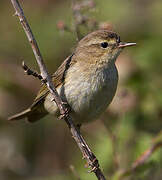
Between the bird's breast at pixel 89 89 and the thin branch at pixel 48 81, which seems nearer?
the thin branch at pixel 48 81

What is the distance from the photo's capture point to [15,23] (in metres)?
7.44

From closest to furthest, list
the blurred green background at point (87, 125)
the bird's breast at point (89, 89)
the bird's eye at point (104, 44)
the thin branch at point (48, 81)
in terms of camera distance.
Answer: the thin branch at point (48, 81), the bird's breast at point (89, 89), the bird's eye at point (104, 44), the blurred green background at point (87, 125)

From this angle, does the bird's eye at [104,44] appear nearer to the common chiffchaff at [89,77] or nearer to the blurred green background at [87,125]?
the common chiffchaff at [89,77]

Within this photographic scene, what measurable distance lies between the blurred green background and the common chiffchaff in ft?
0.86

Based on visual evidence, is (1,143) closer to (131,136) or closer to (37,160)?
(37,160)

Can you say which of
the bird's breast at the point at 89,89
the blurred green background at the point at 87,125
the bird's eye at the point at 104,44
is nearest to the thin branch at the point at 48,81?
the bird's breast at the point at 89,89

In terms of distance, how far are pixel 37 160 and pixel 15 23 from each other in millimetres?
2186

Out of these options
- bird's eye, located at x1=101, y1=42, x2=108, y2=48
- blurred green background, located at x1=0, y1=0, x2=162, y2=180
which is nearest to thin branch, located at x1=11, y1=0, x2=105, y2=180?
blurred green background, located at x1=0, y1=0, x2=162, y2=180

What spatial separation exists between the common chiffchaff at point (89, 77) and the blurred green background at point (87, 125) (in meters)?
0.26

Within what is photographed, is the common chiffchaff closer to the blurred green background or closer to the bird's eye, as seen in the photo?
the bird's eye

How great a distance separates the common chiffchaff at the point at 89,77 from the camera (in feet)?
14.2

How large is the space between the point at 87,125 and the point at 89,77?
7.66ft

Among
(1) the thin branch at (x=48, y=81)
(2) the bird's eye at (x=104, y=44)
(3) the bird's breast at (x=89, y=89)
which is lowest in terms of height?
(1) the thin branch at (x=48, y=81)

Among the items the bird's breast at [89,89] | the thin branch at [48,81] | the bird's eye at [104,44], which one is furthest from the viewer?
the bird's eye at [104,44]
